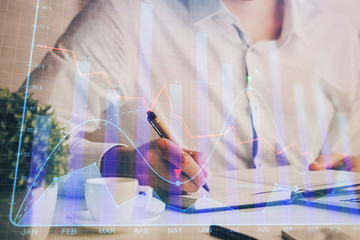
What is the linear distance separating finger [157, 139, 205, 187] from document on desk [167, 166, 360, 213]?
0.04m

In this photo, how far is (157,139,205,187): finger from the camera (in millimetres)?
1048

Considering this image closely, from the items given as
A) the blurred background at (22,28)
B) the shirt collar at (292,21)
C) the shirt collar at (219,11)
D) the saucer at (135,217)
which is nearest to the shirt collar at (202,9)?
the shirt collar at (219,11)

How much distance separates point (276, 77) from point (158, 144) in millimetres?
577

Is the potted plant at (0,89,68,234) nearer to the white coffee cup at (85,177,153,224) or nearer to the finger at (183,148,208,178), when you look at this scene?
the white coffee cup at (85,177,153,224)

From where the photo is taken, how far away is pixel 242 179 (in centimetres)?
113

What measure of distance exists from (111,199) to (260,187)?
53 centimetres

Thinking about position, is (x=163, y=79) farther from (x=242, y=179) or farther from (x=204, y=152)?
(x=242, y=179)

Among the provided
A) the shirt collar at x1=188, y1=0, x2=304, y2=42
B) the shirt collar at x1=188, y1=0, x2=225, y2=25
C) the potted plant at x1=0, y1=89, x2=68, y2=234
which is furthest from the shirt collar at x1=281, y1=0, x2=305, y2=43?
the potted plant at x1=0, y1=89, x2=68, y2=234

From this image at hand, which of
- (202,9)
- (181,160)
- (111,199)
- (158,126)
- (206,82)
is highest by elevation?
(202,9)

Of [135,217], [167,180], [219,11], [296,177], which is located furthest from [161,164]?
[219,11]

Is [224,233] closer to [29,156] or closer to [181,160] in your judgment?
[181,160]

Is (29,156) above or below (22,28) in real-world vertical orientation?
below

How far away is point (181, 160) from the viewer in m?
1.06

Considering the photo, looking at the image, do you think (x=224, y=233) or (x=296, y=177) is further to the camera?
(x=296, y=177)
